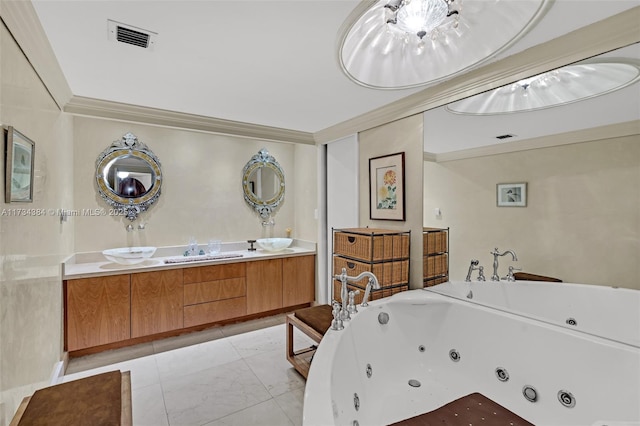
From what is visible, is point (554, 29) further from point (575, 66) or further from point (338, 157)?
point (338, 157)

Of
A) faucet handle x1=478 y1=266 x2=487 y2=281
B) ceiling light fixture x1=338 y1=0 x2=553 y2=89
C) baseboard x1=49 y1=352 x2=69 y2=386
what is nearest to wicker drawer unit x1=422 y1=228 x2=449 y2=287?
faucet handle x1=478 y1=266 x2=487 y2=281

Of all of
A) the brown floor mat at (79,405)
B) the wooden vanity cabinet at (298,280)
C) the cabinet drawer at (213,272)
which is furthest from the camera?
the wooden vanity cabinet at (298,280)

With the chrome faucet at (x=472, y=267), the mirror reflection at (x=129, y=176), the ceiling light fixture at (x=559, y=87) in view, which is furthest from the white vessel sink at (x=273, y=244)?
the ceiling light fixture at (x=559, y=87)

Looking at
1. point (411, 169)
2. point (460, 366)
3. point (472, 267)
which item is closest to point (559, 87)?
point (411, 169)

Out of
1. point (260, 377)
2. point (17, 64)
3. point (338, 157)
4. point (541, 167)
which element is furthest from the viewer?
point (338, 157)

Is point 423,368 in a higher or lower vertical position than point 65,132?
lower

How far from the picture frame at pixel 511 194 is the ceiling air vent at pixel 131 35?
2.24 m

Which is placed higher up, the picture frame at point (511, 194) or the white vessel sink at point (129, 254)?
the picture frame at point (511, 194)

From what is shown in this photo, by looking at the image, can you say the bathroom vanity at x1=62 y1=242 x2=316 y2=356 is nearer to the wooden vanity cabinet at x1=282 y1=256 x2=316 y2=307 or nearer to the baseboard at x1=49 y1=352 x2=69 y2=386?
the wooden vanity cabinet at x1=282 y1=256 x2=316 y2=307

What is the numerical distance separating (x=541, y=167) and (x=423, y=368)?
150 cm

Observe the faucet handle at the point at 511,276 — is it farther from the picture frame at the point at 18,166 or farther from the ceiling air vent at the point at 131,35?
the picture frame at the point at 18,166

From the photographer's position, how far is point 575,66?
1.56 meters

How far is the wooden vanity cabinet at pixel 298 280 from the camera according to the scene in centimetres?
367

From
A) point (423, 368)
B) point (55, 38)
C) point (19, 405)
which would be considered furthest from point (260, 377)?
point (55, 38)
